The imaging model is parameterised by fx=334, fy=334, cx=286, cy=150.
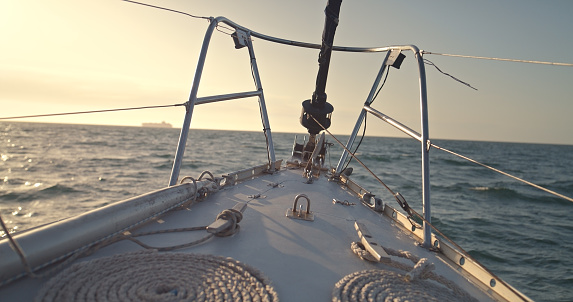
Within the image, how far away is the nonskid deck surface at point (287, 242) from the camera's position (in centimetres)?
199

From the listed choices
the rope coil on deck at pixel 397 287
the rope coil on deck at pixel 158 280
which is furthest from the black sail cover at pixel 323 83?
the rope coil on deck at pixel 158 280

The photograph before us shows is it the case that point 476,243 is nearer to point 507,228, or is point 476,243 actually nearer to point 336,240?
point 507,228

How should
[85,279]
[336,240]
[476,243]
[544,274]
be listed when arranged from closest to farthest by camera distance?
[85,279] < [336,240] < [544,274] < [476,243]

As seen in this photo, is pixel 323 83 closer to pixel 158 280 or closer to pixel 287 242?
pixel 287 242

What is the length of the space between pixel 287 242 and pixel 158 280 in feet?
3.65

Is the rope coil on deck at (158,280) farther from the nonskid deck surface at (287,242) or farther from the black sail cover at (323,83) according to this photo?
the black sail cover at (323,83)

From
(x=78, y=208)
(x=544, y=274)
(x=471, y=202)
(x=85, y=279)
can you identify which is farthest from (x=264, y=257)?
(x=471, y=202)

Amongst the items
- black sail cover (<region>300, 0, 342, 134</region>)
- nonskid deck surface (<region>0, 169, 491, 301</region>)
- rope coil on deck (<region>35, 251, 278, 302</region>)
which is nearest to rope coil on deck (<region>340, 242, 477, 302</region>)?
nonskid deck surface (<region>0, 169, 491, 301</region>)

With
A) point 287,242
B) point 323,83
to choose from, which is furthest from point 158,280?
point 323,83

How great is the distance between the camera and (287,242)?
263cm

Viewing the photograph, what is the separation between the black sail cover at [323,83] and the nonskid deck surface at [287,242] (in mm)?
2088

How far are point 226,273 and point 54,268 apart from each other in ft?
2.94

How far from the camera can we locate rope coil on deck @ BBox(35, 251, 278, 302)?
1.57 metres

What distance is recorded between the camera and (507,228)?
9.45 metres
